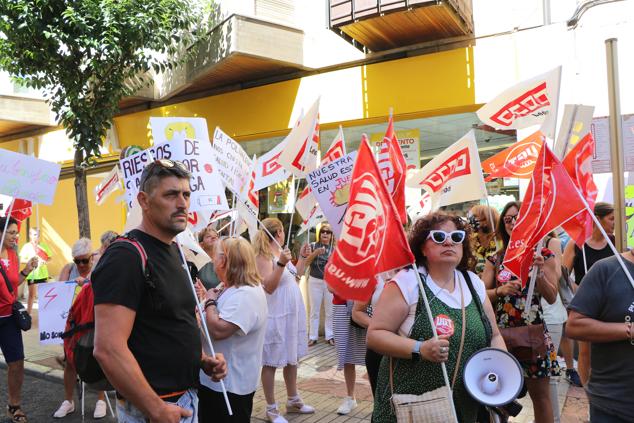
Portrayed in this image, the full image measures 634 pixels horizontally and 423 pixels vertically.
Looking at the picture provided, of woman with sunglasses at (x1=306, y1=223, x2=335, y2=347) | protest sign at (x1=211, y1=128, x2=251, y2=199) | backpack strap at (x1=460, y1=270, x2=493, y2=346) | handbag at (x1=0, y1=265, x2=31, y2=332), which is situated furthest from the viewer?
woman with sunglasses at (x1=306, y1=223, x2=335, y2=347)

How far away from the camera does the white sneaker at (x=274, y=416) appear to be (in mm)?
5000

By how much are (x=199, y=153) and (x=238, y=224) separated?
9.91 ft

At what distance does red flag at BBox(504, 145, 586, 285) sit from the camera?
11.5 ft

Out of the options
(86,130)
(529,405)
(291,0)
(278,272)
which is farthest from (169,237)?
(291,0)

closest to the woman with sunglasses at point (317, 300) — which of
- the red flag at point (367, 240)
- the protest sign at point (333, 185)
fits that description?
the protest sign at point (333, 185)

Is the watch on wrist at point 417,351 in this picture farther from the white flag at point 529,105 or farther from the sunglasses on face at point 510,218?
the white flag at point 529,105

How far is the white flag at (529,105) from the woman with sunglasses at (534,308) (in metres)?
1.36

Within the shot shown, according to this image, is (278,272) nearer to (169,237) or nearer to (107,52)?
(169,237)

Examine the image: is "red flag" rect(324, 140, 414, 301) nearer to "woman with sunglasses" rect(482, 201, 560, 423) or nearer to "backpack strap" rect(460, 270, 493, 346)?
"backpack strap" rect(460, 270, 493, 346)

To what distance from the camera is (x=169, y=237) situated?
2.57 meters

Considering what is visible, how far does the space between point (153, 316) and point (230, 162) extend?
13.1ft

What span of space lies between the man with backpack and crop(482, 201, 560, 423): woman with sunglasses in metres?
2.28

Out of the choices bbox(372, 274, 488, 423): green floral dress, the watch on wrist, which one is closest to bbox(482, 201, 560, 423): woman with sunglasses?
bbox(372, 274, 488, 423): green floral dress

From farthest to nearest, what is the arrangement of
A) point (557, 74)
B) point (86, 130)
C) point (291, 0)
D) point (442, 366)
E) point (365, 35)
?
point (291, 0), point (86, 130), point (365, 35), point (557, 74), point (442, 366)
